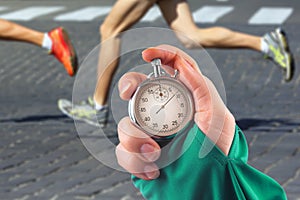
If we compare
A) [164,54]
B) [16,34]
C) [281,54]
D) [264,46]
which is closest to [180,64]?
[164,54]

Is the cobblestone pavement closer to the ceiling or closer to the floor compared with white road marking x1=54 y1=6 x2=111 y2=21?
closer to the ceiling

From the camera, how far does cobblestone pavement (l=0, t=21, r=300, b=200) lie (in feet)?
21.4

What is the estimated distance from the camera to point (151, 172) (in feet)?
7.26

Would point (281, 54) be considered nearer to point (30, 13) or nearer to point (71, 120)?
point (71, 120)

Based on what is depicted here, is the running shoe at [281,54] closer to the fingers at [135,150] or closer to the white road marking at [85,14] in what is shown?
the fingers at [135,150]

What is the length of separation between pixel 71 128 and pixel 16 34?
1.19m

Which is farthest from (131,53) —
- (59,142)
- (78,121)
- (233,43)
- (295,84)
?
(295,84)

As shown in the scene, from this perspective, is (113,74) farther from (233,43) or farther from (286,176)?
(233,43)

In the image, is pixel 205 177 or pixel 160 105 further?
pixel 205 177

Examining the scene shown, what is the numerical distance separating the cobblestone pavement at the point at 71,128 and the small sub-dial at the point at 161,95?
4.01 metres

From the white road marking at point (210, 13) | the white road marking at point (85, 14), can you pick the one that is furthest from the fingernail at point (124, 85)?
the white road marking at point (85, 14)

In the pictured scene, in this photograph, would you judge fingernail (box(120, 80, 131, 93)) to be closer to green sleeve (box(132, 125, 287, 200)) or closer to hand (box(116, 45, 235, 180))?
hand (box(116, 45, 235, 180))

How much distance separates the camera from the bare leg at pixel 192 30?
9078 mm

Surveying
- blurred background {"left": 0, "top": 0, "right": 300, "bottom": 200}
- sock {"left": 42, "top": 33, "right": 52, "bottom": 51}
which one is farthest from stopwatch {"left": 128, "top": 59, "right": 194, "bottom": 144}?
sock {"left": 42, "top": 33, "right": 52, "bottom": 51}
